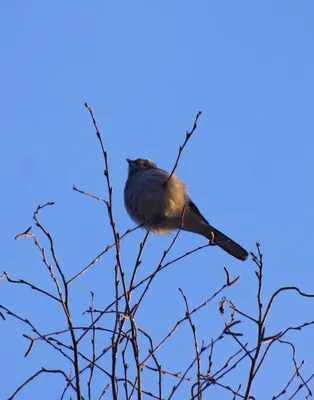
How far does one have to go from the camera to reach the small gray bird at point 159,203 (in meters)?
7.26

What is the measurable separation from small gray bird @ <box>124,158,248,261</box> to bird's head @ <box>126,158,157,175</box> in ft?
1.64

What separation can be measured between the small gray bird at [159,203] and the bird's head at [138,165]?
0.50 metres

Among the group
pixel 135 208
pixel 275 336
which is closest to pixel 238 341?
pixel 275 336

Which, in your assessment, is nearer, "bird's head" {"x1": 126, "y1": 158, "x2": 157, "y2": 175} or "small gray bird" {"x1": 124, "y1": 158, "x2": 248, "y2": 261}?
"small gray bird" {"x1": 124, "y1": 158, "x2": 248, "y2": 261}

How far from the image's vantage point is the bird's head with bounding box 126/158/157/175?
8.28 m

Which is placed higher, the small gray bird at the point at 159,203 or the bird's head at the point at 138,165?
the bird's head at the point at 138,165

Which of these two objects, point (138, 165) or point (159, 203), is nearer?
point (159, 203)

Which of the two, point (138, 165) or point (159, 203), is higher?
point (138, 165)

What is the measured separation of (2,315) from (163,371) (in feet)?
2.80

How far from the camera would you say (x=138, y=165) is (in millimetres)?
8344

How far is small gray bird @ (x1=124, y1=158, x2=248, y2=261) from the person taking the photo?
23.8 feet

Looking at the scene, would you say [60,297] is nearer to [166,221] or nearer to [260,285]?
[260,285]

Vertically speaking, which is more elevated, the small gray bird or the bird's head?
the bird's head

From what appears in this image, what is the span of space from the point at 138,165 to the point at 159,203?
119 cm
